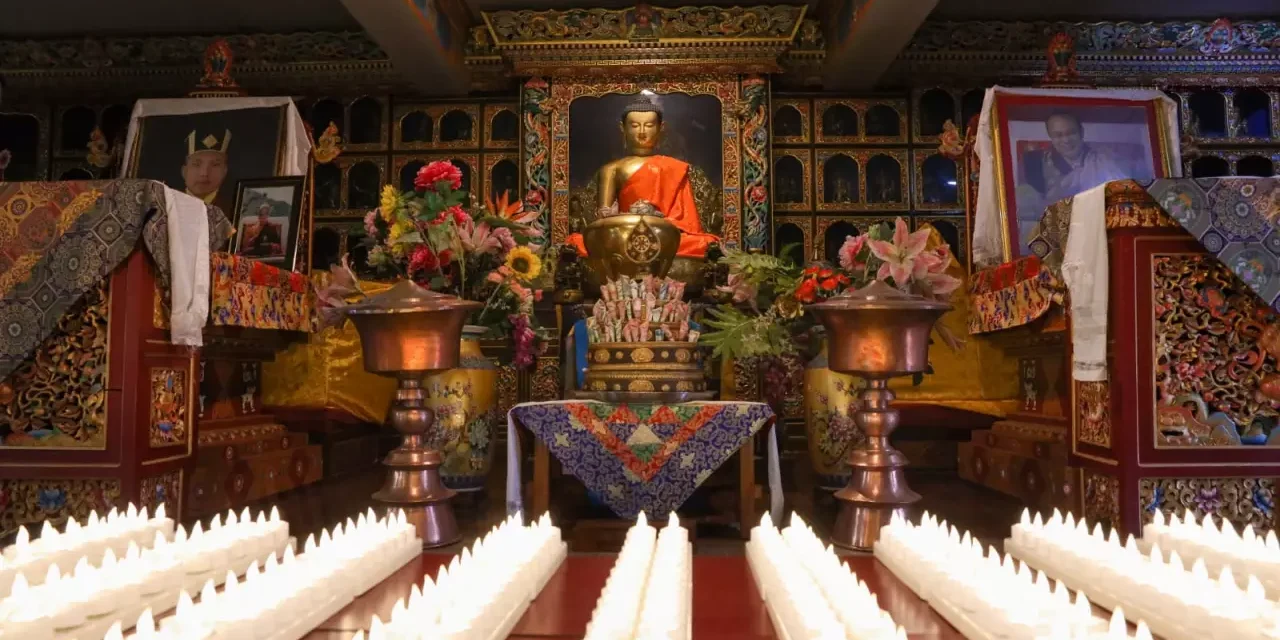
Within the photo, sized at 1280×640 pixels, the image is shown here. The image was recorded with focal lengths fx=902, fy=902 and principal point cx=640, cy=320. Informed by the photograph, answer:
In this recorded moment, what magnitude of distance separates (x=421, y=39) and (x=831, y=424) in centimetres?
335

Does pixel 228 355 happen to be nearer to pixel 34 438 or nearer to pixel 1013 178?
pixel 34 438

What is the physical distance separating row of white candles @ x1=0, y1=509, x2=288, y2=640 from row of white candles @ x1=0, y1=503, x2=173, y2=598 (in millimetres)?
29

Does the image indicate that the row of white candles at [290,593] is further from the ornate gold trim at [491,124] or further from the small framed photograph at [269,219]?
the ornate gold trim at [491,124]

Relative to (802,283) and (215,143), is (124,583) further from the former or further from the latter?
(215,143)

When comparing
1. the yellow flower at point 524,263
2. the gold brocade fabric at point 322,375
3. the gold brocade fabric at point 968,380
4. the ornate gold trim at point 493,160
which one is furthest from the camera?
the ornate gold trim at point 493,160

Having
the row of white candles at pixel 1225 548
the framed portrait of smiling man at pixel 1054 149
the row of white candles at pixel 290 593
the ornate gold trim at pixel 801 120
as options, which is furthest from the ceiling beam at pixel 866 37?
the row of white candles at pixel 290 593

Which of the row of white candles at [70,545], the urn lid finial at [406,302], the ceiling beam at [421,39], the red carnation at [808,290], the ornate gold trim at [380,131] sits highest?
the ceiling beam at [421,39]

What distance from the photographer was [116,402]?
8.67 feet

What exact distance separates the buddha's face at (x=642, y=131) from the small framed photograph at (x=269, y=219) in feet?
7.05

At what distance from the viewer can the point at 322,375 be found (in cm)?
395

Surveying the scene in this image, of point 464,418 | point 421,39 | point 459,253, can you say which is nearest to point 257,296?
point 459,253

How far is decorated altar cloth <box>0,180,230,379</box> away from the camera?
2.62 m

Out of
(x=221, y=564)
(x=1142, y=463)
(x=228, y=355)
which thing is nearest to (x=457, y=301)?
(x=221, y=564)

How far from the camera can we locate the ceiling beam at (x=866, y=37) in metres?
4.84
